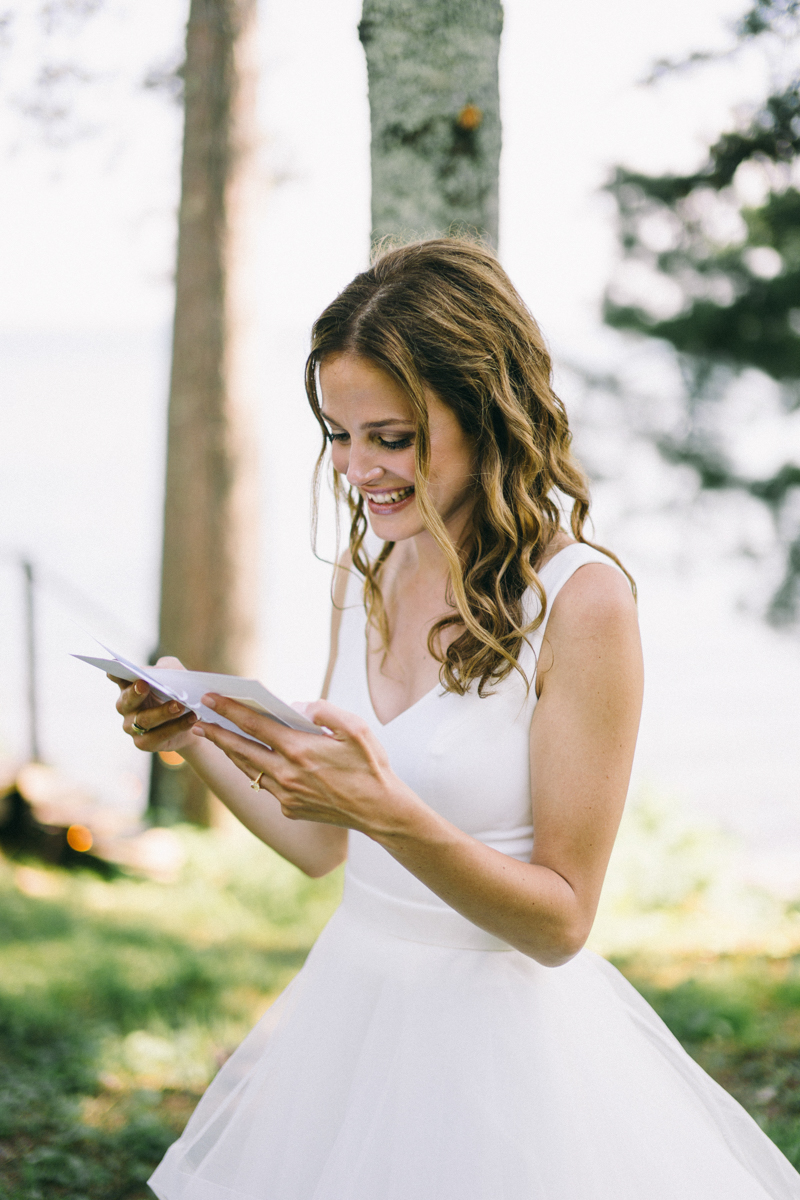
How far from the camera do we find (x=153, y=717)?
72.8 inches

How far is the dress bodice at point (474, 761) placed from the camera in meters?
1.78

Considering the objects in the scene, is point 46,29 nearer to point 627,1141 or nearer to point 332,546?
point 332,546

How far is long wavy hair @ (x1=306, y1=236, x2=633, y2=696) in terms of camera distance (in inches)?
72.7

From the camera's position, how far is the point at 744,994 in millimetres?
3514

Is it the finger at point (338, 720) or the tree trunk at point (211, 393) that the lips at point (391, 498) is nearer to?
the finger at point (338, 720)

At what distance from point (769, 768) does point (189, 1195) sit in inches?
314

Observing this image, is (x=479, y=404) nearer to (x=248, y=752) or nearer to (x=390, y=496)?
Answer: (x=390, y=496)

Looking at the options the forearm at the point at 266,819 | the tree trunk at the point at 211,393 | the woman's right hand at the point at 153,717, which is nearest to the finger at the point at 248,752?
the woman's right hand at the point at 153,717

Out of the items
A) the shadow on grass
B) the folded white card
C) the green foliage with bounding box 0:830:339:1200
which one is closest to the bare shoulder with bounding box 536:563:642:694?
the folded white card

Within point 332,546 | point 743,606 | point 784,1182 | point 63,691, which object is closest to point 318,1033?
point 784,1182

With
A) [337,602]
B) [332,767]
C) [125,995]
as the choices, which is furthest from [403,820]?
[125,995]

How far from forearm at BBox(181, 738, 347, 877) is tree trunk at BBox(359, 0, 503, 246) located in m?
1.46

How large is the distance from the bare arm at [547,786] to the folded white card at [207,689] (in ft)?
0.07

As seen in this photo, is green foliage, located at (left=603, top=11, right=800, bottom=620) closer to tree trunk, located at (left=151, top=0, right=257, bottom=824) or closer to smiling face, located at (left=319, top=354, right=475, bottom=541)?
tree trunk, located at (left=151, top=0, right=257, bottom=824)
